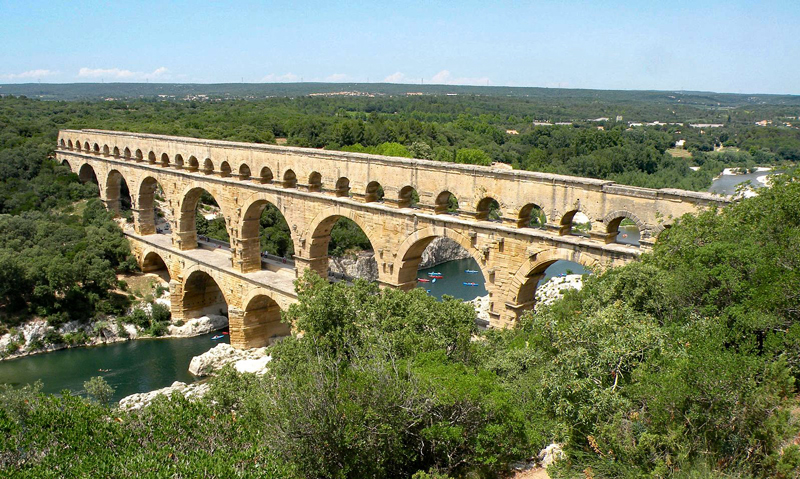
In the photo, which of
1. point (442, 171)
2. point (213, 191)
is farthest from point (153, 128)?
point (442, 171)

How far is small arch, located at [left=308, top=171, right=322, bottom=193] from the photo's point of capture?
20225 mm

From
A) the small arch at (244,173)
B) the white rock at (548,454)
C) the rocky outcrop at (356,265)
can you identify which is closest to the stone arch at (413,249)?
the white rock at (548,454)

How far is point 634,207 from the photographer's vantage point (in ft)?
43.5

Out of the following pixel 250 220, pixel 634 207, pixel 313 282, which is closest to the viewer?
pixel 634 207

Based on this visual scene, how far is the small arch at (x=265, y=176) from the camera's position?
2219 centimetres

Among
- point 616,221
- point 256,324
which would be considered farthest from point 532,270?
point 256,324

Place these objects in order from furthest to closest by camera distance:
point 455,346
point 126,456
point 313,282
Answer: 1. point 313,282
2. point 455,346
3. point 126,456

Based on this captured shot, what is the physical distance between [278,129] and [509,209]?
4309 cm

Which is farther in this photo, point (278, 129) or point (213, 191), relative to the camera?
point (278, 129)

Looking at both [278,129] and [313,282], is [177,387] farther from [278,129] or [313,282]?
[278,129]

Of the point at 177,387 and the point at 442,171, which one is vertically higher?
the point at 442,171

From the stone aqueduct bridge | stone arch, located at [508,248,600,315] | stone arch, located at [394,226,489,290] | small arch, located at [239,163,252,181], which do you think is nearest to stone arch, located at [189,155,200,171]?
the stone aqueduct bridge

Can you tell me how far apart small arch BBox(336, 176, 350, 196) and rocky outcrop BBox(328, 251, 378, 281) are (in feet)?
52.0

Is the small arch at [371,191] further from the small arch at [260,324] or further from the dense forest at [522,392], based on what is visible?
the small arch at [260,324]
